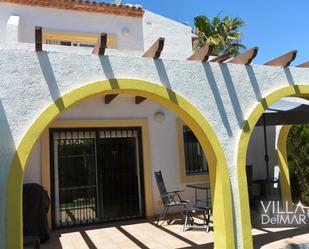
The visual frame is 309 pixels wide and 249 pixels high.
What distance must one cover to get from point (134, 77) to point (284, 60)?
3558mm

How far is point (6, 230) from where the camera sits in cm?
525

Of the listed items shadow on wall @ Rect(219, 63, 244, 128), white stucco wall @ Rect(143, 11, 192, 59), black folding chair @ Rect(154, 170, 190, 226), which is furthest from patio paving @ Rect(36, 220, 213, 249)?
white stucco wall @ Rect(143, 11, 192, 59)

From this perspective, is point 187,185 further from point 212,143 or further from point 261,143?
point 212,143

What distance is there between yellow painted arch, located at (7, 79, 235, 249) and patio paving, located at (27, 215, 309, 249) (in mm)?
1208

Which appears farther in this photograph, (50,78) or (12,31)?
(12,31)

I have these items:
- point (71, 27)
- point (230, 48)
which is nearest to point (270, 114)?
point (71, 27)

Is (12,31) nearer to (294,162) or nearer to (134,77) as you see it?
(134,77)

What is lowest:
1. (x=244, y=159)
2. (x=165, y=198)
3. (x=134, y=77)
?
(x=165, y=198)

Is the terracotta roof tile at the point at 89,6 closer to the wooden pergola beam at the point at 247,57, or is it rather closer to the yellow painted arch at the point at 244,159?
the wooden pergola beam at the point at 247,57

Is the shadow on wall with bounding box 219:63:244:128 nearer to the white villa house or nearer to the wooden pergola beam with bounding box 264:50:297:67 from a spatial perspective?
the white villa house

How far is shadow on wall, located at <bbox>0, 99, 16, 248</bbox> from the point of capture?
526 centimetres

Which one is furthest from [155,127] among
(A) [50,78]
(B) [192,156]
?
(A) [50,78]

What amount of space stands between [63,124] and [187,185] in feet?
15.0

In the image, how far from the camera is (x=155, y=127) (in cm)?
1181
